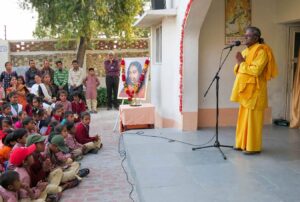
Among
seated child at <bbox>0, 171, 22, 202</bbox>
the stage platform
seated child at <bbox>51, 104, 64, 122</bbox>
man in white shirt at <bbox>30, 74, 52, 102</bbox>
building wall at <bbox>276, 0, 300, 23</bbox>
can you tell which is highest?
building wall at <bbox>276, 0, 300, 23</bbox>

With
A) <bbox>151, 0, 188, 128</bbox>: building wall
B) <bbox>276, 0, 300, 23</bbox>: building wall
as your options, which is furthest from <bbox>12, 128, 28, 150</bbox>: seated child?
<bbox>276, 0, 300, 23</bbox>: building wall

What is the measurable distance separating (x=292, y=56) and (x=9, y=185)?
646 cm

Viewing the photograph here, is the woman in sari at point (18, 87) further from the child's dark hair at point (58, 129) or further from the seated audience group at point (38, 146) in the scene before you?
the child's dark hair at point (58, 129)

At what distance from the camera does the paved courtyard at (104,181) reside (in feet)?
16.4

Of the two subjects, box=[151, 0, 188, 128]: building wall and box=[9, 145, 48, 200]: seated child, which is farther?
box=[151, 0, 188, 128]: building wall

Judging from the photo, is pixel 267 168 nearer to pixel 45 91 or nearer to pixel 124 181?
pixel 124 181

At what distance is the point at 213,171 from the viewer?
5164 millimetres

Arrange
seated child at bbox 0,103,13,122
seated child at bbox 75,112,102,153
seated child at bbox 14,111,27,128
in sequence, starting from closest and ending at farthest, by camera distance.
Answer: seated child at bbox 14,111,27,128, seated child at bbox 0,103,13,122, seated child at bbox 75,112,102,153

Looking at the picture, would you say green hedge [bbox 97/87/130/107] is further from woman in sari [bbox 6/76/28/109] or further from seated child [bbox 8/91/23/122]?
seated child [bbox 8/91/23/122]

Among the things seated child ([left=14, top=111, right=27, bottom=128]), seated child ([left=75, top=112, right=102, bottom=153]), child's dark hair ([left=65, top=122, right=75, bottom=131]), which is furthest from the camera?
seated child ([left=75, top=112, right=102, bottom=153])

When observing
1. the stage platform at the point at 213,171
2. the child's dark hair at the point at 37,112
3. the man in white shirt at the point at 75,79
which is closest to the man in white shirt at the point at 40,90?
the child's dark hair at the point at 37,112

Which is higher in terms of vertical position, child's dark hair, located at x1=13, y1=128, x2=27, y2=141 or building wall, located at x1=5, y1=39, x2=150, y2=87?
building wall, located at x1=5, y1=39, x2=150, y2=87

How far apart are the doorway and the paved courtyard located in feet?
12.6

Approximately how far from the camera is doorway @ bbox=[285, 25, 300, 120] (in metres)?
8.20
